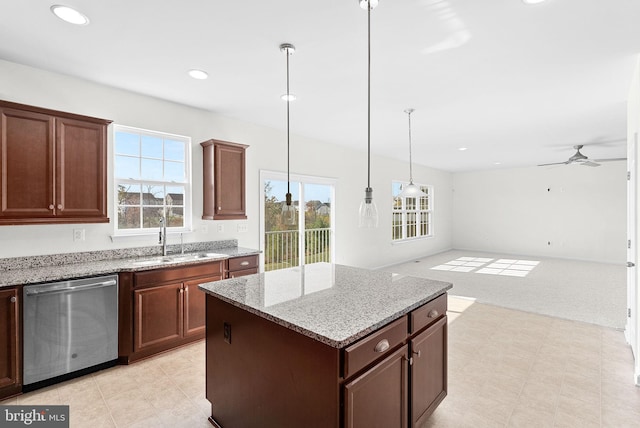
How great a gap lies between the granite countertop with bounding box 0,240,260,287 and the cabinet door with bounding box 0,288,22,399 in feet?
0.38

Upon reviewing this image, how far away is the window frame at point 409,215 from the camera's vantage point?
770cm

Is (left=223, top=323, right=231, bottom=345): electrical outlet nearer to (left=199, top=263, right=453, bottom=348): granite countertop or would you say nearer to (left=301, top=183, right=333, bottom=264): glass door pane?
(left=199, top=263, right=453, bottom=348): granite countertop

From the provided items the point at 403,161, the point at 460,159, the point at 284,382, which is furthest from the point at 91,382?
the point at 460,159

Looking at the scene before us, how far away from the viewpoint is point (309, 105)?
149 inches

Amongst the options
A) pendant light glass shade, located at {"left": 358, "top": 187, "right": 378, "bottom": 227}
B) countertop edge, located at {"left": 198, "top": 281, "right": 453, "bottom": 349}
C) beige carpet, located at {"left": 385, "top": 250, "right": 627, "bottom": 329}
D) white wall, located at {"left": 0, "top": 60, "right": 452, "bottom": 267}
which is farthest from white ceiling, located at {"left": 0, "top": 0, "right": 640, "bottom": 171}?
beige carpet, located at {"left": 385, "top": 250, "right": 627, "bottom": 329}

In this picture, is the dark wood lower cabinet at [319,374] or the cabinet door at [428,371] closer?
the dark wood lower cabinet at [319,374]

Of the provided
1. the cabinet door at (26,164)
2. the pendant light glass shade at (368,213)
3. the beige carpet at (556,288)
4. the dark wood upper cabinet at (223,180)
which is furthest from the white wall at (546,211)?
the cabinet door at (26,164)

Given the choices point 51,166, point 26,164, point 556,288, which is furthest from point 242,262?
point 556,288

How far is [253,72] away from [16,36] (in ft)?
5.59

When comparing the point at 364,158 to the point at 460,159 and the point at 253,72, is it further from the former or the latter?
the point at 253,72

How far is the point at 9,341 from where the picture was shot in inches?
89.6

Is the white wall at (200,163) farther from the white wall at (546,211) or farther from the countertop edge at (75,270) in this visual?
the white wall at (546,211)

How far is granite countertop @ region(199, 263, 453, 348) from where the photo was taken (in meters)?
1.42

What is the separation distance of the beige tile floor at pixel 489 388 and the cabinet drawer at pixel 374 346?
971mm
